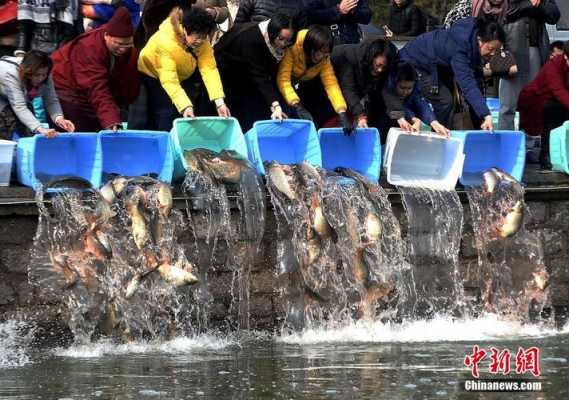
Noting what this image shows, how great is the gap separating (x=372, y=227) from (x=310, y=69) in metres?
1.69

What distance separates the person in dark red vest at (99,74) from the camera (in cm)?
1256

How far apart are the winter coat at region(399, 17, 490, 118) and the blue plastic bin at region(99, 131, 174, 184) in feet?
8.35

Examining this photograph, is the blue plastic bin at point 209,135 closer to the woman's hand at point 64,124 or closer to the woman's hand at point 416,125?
the woman's hand at point 64,124

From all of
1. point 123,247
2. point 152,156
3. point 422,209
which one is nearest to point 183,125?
point 152,156

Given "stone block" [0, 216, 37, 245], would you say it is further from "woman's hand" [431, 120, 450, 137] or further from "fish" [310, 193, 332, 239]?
"woman's hand" [431, 120, 450, 137]

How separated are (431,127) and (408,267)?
1469 millimetres

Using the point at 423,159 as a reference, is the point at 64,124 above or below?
above

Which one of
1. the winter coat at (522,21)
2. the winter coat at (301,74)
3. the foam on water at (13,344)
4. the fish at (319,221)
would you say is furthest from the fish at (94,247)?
the winter coat at (522,21)

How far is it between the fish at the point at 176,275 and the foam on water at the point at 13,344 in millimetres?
1185

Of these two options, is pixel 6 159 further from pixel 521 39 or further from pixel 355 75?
pixel 521 39

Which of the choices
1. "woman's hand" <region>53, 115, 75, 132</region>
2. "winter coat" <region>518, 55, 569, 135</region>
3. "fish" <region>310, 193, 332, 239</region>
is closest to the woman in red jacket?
"winter coat" <region>518, 55, 569, 135</region>

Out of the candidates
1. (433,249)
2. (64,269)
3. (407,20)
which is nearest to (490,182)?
(433,249)

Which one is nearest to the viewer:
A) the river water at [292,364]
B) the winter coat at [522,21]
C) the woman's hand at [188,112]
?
the river water at [292,364]

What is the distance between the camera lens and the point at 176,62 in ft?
41.5
